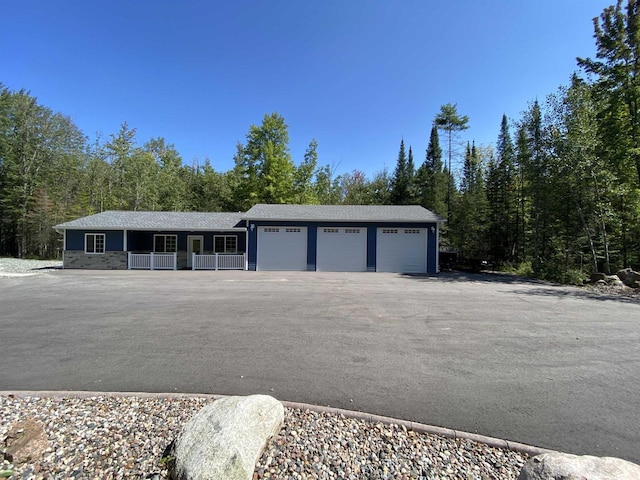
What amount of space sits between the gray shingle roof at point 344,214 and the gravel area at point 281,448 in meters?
14.1

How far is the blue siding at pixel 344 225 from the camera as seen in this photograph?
17.0 meters

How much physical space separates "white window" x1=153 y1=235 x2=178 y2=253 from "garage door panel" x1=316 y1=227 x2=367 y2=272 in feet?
29.4

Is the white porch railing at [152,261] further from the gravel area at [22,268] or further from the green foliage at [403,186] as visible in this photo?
the green foliage at [403,186]

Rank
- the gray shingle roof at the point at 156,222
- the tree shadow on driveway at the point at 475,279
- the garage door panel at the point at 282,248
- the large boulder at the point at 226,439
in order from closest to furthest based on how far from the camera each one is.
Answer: the large boulder at the point at 226,439, the tree shadow on driveway at the point at 475,279, the garage door panel at the point at 282,248, the gray shingle roof at the point at 156,222

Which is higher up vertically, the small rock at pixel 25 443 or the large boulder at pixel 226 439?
the large boulder at pixel 226 439

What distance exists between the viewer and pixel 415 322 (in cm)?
655

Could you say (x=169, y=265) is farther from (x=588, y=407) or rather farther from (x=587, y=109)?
(x=587, y=109)

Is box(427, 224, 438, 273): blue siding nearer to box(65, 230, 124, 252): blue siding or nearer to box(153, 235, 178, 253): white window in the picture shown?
box(153, 235, 178, 253): white window

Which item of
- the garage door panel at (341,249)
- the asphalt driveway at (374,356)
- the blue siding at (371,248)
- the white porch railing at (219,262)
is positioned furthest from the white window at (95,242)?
the blue siding at (371,248)

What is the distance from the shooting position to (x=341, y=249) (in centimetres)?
1712

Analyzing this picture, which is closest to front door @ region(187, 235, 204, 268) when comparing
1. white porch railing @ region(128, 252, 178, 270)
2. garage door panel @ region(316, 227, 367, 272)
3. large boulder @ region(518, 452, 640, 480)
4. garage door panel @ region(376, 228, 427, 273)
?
white porch railing @ region(128, 252, 178, 270)

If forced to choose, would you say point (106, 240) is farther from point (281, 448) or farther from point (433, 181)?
point (433, 181)

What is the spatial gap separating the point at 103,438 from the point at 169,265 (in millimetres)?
16524

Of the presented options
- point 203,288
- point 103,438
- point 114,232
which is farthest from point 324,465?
point 114,232
